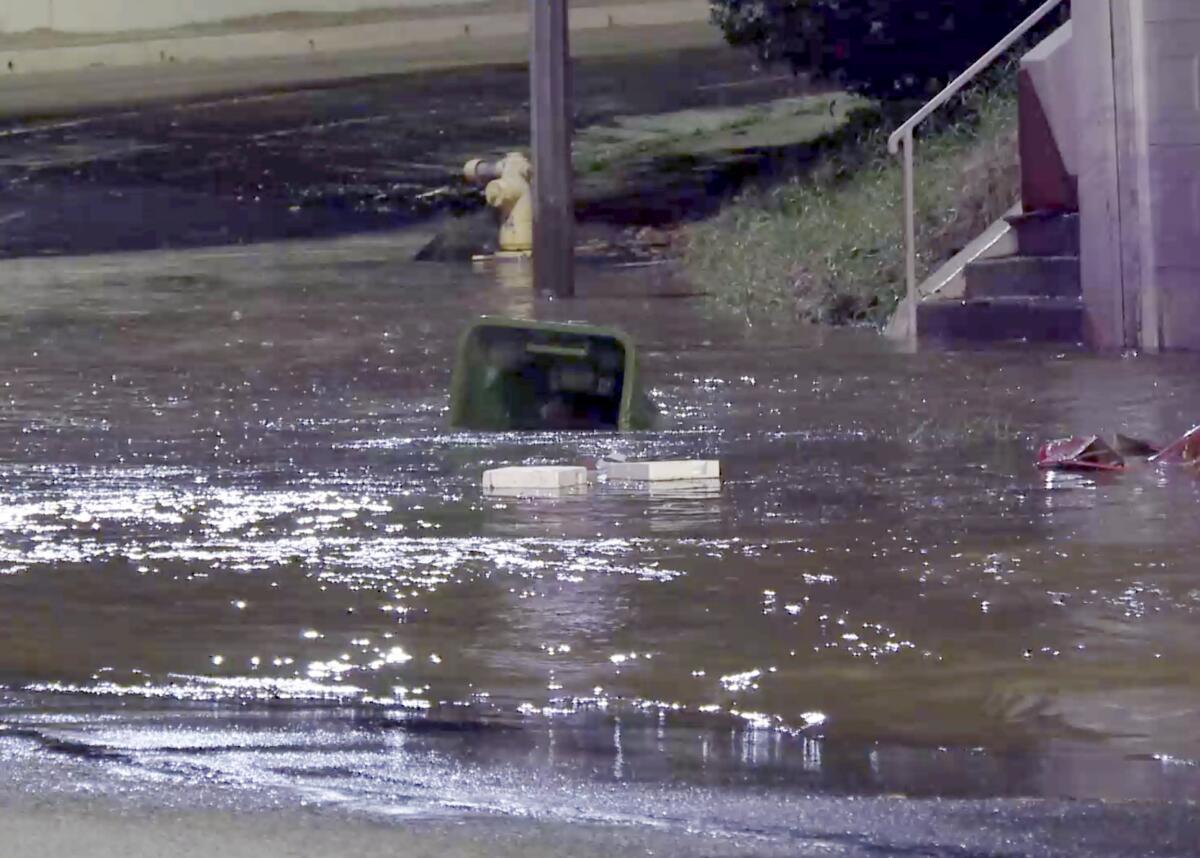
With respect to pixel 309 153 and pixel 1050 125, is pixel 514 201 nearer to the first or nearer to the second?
pixel 309 153

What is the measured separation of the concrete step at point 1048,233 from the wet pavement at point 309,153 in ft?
38.2

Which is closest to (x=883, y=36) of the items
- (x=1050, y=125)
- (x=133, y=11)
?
(x=1050, y=125)

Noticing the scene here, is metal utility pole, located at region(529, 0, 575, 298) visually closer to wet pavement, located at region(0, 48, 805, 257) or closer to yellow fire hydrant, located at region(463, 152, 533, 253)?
yellow fire hydrant, located at region(463, 152, 533, 253)

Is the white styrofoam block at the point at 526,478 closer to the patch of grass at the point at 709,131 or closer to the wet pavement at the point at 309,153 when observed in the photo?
the wet pavement at the point at 309,153

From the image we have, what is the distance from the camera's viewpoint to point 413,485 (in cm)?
980

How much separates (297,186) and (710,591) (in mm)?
22277

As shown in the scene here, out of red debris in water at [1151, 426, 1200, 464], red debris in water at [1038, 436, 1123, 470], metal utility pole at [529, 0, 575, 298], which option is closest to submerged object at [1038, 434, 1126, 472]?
red debris in water at [1038, 436, 1123, 470]

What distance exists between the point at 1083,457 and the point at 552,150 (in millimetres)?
9458

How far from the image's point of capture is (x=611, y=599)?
762cm

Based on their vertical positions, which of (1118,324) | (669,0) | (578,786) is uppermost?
(669,0)

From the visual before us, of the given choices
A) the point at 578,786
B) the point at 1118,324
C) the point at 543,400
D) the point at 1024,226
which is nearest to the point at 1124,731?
the point at 578,786

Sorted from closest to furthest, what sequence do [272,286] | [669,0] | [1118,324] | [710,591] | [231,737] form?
[231,737] → [710,591] → [1118,324] → [272,286] → [669,0]

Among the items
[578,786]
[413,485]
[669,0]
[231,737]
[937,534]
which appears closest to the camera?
[578,786]

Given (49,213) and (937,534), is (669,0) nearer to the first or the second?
(49,213)
